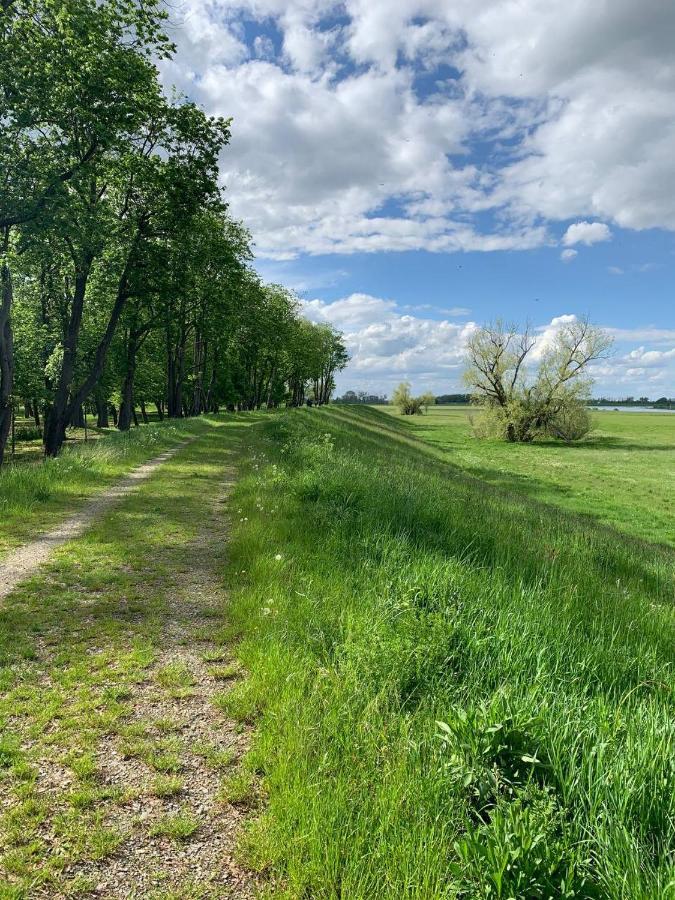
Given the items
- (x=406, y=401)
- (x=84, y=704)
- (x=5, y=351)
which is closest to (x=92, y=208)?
(x=5, y=351)

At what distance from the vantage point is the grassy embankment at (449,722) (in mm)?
2418

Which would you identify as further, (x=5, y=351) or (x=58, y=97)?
(x=5, y=351)

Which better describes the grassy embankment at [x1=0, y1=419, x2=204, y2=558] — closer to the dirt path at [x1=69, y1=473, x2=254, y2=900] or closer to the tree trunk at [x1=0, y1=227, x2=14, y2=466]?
the dirt path at [x1=69, y1=473, x2=254, y2=900]

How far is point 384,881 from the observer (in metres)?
2.47

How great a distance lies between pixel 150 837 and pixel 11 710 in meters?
1.79

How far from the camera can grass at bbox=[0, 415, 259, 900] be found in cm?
275

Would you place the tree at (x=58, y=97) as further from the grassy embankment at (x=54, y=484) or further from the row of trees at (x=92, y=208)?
the grassy embankment at (x=54, y=484)

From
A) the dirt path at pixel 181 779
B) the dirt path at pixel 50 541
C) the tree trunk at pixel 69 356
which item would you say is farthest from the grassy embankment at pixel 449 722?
the tree trunk at pixel 69 356

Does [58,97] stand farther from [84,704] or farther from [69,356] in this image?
[84,704]

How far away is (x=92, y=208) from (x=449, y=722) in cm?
2032

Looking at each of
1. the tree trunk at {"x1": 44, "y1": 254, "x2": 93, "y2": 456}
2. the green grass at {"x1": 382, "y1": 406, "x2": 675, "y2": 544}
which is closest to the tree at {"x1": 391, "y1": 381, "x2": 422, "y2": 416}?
the green grass at {"x1": 382, "y1": 406, "x2": 675, "y2": 544}

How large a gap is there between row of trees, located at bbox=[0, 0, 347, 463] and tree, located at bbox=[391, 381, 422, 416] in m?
79.4

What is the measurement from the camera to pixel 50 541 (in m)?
8.05

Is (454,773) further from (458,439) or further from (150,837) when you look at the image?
(458,439)
